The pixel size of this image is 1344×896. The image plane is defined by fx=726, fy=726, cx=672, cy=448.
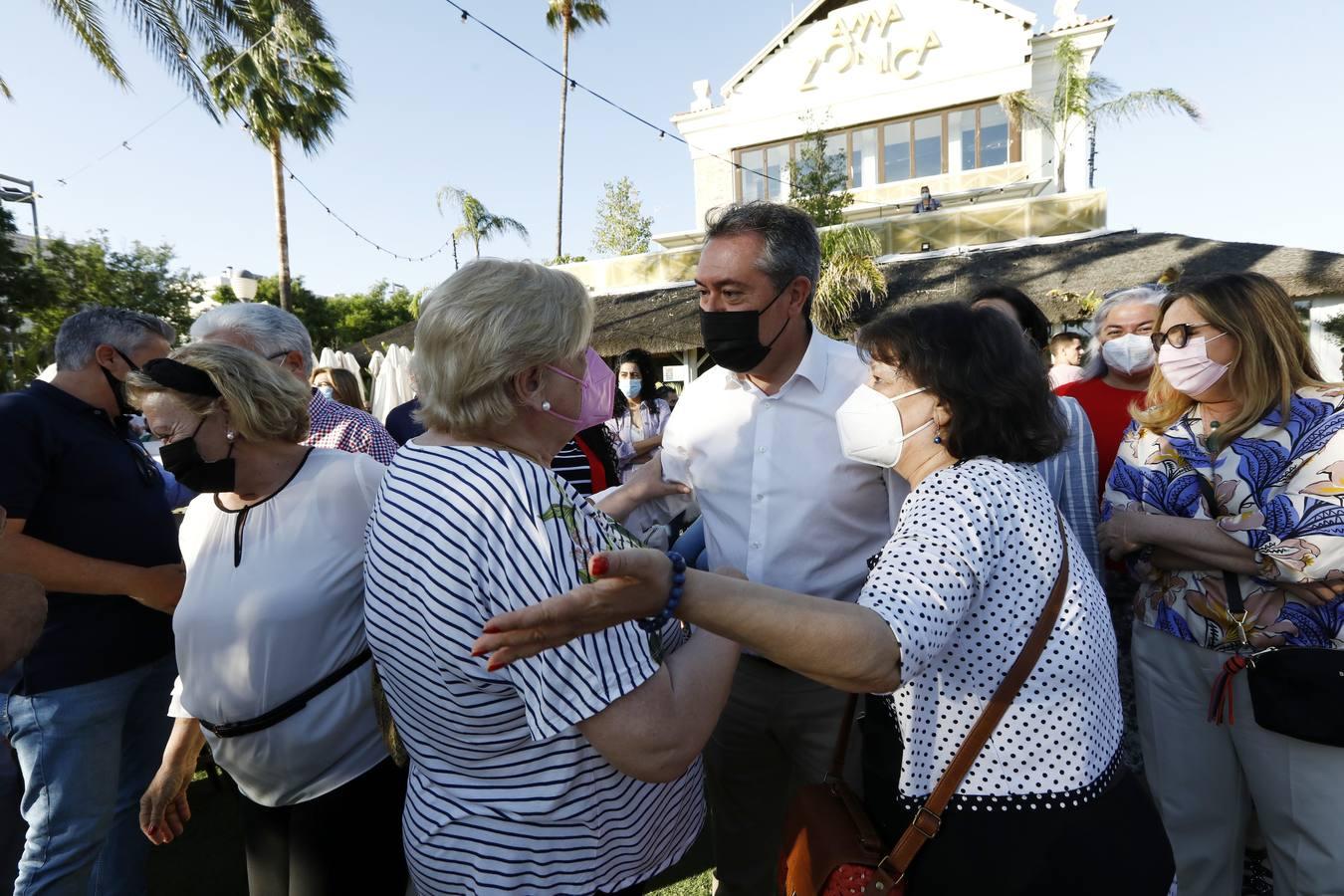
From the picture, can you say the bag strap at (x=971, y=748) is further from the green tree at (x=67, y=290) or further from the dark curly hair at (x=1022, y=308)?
the green tree at (x=67, y=290)

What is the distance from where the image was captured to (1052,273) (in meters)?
13.0

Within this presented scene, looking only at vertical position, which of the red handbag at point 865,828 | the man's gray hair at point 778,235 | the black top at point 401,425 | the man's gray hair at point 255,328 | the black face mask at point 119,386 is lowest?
the red handbag at point 865,828

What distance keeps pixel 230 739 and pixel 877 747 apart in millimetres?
1615

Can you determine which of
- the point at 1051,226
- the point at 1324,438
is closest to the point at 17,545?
the point at 1324,438

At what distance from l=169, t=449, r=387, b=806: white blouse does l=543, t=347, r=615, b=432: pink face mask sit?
714 mm

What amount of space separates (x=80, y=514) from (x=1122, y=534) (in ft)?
11.5

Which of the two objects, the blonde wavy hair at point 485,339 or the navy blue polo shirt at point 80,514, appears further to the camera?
the navy blue polo shirt at point 80,514

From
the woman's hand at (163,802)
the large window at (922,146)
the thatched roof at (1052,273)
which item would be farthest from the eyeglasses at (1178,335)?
the large window at (922,146)

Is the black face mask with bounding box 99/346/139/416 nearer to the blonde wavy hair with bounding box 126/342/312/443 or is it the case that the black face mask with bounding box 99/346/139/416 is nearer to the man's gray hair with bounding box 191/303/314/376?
the man's gray hair with bounding box 191/303/314/376

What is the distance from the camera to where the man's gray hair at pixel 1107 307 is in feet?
10.3

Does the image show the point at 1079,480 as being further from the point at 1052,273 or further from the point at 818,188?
the point at 818,188

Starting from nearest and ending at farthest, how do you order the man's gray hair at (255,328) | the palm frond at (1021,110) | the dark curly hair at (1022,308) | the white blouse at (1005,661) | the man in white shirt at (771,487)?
the white blouse at (1005,661) → the man in white shirt at (771,487) → the man's gray hair at (255,328) → the dark curly hair at (1022,308) → the palm frond at (1021,110)

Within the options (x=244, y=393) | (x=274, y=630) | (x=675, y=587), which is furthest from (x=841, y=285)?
(x=675, y=587)

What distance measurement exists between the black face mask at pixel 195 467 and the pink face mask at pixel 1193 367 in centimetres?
284
